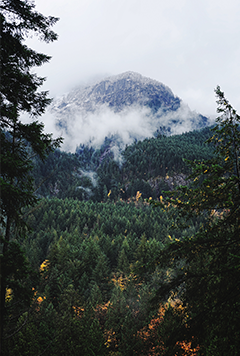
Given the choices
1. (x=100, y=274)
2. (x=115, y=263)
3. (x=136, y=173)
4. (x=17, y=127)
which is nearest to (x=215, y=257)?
(x=17, y=127)

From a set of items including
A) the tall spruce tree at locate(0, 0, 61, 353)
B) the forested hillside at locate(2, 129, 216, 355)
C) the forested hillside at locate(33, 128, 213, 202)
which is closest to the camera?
the tall spruce tree at locate(0, 0, 61, 353)

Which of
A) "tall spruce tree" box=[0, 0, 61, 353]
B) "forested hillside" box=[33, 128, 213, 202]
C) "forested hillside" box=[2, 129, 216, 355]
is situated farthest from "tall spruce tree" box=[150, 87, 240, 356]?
"forested hillside" box=[33, 128, 213, 202]

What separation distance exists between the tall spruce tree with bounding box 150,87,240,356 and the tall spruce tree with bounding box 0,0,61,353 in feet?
15.9

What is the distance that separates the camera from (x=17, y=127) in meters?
6.15

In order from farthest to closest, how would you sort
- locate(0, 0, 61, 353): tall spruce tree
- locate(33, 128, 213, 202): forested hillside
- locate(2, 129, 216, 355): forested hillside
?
1. locate(33, 128, 213, 202): forested hillside
2. locate(2, 129, 216, 355): forested hillside
3. locate(0, 0, 61, 353): tall spruce tree

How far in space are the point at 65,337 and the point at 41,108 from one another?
2155cm

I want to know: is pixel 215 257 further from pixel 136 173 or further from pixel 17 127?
pixel 136 173

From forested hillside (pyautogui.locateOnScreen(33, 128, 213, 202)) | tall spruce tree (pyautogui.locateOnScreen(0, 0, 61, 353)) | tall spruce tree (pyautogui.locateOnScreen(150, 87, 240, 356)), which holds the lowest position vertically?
tall spruce tree (pyautogui.locateOnScreen(150, 87, 240, 356))

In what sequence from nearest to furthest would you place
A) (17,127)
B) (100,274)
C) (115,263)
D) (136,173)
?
(17,127)
(100,274)
(115,263)
(136,173)

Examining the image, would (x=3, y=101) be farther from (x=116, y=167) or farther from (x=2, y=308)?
(x=116, y=167)

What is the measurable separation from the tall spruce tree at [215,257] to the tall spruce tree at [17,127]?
191 inches

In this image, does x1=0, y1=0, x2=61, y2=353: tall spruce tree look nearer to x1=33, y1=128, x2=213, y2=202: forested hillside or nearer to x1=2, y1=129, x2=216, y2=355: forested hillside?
x1=2, y1=129, x2=216, y2=355: forested hillside

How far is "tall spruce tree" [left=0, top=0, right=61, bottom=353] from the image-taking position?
5227mm

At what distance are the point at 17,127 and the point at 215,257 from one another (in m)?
8.32
